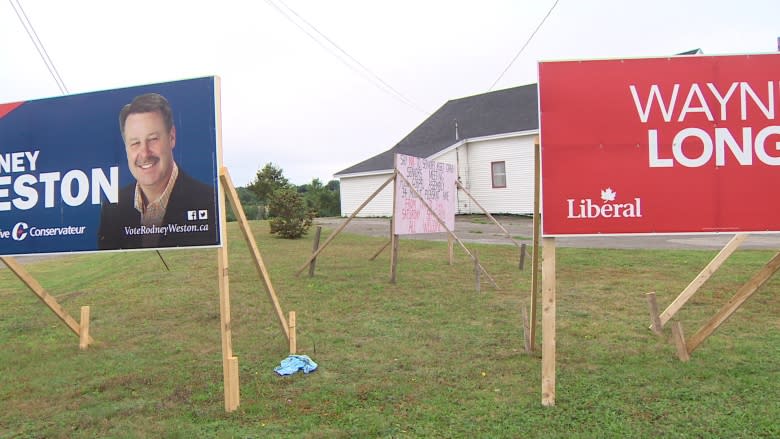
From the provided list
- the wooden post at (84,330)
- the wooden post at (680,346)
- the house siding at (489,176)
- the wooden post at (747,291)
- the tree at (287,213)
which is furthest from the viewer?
the house siding at (489,176)

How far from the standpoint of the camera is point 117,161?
5.04 m

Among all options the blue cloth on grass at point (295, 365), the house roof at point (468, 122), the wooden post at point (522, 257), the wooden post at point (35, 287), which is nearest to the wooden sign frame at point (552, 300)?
the blue cloth on grass at point (295, 365)

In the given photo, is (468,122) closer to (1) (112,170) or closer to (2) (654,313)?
(2) (654,313)

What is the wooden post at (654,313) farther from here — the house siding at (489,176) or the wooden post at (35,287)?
the house siding at (489,176)

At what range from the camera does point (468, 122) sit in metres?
30.2

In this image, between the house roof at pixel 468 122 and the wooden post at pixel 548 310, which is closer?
the wooden post at pixel 548 310

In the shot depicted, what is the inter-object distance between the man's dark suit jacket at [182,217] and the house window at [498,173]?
23108 mm

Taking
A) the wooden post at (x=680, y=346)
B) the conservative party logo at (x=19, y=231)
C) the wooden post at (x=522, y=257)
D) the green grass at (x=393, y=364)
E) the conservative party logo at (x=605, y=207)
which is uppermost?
the conservative party logo at (x=605, y=207)

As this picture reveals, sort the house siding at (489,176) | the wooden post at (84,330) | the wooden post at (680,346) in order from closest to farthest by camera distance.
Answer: the wooden post at (680,346), the wooden post at (84,330), the house siding at (489,176)

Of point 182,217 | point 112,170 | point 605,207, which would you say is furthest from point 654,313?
point 112,170

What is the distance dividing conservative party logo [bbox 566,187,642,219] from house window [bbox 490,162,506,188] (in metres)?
22.6

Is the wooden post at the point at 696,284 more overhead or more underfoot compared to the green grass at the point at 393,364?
more overhead

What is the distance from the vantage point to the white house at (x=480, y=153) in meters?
26.1

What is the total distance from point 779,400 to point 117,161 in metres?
5.64
